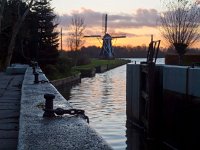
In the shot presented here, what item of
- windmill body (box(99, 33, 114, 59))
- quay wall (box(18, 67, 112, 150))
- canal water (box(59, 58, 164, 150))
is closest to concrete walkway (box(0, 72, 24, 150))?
quay wall (box(18, 67, 112, 150))

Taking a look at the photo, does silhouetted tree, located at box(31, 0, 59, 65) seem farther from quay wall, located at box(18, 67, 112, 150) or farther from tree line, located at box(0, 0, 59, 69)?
quay wall, located at box(18, 67, 112, 150)

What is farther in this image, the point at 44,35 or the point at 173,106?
the point at 44,35

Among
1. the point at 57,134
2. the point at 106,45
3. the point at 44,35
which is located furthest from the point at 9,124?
the point at 106,45

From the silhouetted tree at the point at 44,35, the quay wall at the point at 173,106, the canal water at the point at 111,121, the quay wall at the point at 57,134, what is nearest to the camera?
the quay wall at the point at 57,134

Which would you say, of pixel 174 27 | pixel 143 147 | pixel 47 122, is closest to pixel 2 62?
pixel 174 27

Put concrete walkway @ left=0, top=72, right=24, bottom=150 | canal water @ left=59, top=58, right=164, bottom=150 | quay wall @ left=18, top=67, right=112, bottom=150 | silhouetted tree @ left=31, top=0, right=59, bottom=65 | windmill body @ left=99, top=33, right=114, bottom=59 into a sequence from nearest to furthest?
quay wall @ left=18, top=67, right=112, bottom=150 → concrete walkway @ left=0, top=72, right=24, bottom=150 → canal water @ left=59, top=58, right=164, bottom=150 → silhouetted tree @ left=31, top=0, right=59, bottom=65 → windmill body @ left=99, top=33, right=114, bottom=59

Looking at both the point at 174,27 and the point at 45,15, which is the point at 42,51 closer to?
the point at 45,15

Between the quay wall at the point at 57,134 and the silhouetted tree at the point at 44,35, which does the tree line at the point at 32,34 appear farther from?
the quay wall at the point at 57,134

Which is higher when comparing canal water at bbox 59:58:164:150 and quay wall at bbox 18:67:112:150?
quay wall at bbox 18:67:112:150

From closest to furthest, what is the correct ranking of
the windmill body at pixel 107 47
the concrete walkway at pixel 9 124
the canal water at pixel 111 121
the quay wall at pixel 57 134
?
1. the quay wall at pixel 57 134
2. the concrete walkway at pixel 9 124
3. the canal water at pixel 111 121
4. the windmill body at pixel 107 47

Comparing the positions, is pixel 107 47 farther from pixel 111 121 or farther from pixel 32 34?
pixel 111 121

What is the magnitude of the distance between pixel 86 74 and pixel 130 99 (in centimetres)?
4706

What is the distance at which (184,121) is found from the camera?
47.2ft

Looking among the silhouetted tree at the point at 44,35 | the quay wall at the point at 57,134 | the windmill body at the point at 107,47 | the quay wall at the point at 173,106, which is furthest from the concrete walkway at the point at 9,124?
the windmill body at the point at 107,47
